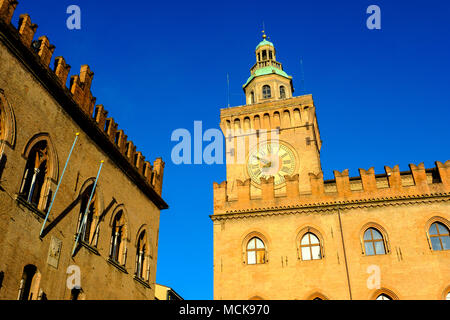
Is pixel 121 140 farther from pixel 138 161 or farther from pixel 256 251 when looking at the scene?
pixel 256 251

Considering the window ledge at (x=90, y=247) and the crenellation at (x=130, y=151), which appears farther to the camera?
the crenellation at (x=130, y=151)

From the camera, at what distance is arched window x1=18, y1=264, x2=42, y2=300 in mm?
10711

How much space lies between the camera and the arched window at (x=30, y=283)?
1071 cm

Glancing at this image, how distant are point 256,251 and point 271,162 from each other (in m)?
8.68

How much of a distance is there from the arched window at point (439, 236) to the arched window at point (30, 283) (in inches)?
598

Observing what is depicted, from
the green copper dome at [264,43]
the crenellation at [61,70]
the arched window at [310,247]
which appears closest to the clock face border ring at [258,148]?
the arched window at [310,247]

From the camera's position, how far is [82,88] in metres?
14.7

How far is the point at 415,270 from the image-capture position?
17.2 m

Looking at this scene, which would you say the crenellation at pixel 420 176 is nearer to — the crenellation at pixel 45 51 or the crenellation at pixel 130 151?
the crenellation at pixel 130 151

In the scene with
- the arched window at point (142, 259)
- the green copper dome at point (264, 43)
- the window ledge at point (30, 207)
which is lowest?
the window ledge at point (30, 207)

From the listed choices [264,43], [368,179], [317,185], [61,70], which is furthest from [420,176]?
[264,43]

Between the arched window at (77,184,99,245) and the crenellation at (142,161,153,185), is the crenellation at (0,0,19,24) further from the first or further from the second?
the crenellation at (142,161,153,185)
